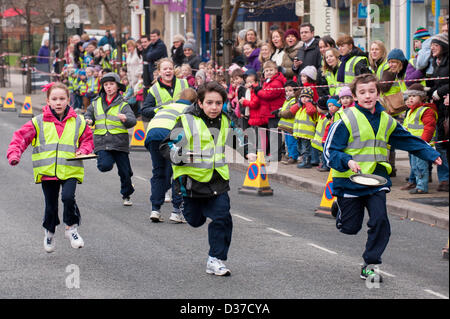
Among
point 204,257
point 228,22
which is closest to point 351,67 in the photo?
point 204,257

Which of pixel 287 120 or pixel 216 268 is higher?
pixel 287 120

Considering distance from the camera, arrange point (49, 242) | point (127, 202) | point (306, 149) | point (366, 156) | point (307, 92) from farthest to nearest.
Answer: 1. point (306, 149)
2. point (307, 92)
3. point (127, 202)
4. point (49, 242)
5. point (366, 156)

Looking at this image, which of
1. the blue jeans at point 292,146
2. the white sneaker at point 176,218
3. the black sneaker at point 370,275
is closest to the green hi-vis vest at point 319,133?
the blue jeans at point 292,146

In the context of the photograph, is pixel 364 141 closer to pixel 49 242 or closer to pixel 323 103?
pixel 49 242

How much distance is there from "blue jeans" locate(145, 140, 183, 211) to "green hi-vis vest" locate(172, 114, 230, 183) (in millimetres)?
2562

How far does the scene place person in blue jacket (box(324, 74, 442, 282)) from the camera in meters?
7.88

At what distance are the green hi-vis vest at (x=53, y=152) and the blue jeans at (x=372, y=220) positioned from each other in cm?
274

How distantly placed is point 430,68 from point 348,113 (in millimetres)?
5075

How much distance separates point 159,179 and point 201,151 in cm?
302

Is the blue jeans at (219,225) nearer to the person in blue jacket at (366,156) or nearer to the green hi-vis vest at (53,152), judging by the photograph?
the person in blue jacket at (366,156)

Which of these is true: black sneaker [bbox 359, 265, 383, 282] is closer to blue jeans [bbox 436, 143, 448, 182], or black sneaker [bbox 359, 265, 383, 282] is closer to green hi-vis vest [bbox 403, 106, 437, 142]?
blue jeans [bbox 436, 143, 448, 182]

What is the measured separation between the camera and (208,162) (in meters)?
8.25

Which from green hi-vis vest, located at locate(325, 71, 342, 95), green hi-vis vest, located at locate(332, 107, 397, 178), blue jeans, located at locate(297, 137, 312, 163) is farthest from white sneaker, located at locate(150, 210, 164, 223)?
blue jeans, located at locate(297, 137, 312, 163)
